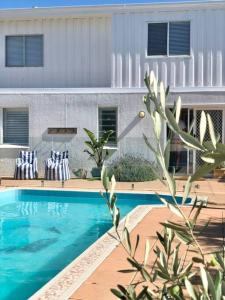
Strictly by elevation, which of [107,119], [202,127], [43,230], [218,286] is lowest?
[43,230]

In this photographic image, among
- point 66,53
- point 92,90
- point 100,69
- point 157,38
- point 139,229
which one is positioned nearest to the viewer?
point 139,229

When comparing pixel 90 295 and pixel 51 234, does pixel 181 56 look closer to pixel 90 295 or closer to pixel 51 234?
pixel 51 234

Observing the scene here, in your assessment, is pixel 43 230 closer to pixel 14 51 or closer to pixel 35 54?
pixel 35 54

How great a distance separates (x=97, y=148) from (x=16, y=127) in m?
3.59

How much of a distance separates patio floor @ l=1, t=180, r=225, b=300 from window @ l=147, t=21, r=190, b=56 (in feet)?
15.4

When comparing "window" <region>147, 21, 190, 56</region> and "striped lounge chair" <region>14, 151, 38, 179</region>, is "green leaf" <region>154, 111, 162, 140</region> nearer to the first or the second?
"striped lounge chair" <region>14, 151, 38, 179</region>

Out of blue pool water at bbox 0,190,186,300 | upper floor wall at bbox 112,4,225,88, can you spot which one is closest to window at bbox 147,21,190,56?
upper floor wall at bbox 112,4,225,88

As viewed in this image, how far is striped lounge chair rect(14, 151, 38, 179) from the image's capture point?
1678cm

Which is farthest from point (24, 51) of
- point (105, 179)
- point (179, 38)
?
point (105, 179)

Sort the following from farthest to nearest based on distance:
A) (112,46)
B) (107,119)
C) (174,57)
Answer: (107,119), (112,46), (174,57)

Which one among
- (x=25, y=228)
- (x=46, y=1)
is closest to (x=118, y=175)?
(x=25, y=228)

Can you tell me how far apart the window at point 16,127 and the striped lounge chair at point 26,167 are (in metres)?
1.36

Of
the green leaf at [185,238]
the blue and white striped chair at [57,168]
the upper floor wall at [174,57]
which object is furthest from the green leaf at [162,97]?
the upper floor wall at [174,57]

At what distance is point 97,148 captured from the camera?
16672 millimetres
